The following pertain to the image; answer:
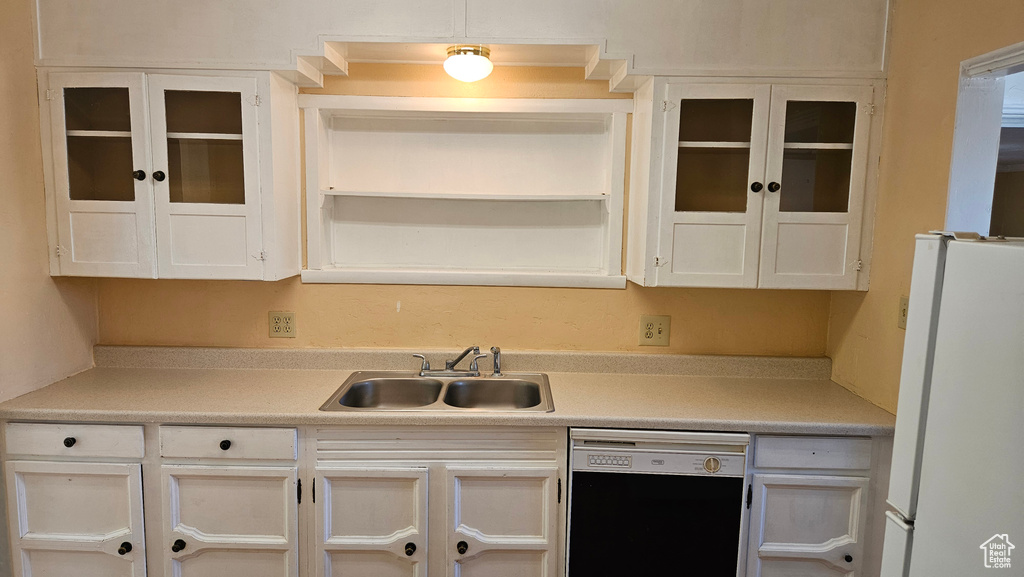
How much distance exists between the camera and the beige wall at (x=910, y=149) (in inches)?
62.4

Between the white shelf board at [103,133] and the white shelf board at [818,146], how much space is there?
2.34 m

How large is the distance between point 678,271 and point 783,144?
570 mm

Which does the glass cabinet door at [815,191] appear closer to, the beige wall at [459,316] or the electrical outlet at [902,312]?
the electrical outlet at [902,312]

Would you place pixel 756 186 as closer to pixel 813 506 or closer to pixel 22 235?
pixel 813 506

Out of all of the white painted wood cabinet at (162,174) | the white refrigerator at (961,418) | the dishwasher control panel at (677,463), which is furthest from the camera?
the white painted wood cabinet at (162,174)

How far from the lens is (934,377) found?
87cm

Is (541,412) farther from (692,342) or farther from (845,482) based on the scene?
(845,482)

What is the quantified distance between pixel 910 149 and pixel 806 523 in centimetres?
127

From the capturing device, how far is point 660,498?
1792 mm

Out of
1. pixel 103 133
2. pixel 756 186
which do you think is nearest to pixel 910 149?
pixel 756 186

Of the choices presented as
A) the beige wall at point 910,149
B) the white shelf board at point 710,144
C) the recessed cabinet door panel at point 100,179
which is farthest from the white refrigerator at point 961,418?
the recessed cabinet door panel at point 100,179

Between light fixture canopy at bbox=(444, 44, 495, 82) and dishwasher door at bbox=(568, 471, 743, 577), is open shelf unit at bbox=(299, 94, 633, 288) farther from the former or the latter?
dishwasher door at bbox=(568, 471, 743, 577)

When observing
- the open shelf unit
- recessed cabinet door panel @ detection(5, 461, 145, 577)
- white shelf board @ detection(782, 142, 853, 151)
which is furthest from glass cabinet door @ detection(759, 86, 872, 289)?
recessed cabinet door panel @ detection(5, 461, 145, 577)

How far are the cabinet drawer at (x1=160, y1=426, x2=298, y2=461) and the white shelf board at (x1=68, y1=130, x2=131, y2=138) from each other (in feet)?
3.42
